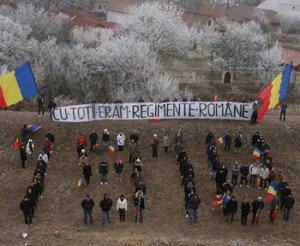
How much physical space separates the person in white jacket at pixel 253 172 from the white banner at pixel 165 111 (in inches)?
253

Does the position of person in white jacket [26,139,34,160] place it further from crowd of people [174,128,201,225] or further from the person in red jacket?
crowd of people [174,128,201,225]

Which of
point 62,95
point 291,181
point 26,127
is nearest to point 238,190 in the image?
point 291,181

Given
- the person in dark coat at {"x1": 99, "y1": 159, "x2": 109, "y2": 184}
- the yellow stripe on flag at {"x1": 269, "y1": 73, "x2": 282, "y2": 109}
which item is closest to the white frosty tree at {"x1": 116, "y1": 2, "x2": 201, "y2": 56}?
the yellow stripe on flag at {"x1": 269, "y1": 73, "x2": 282, "y2": 109}

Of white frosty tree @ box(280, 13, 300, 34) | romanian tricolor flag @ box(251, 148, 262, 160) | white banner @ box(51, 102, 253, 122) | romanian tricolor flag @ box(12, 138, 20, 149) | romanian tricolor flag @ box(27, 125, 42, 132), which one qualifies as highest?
white frosty tree @ box(280, 13, 300, 34)

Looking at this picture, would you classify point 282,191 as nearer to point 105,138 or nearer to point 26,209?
point 105,138

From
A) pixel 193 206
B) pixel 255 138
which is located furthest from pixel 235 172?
pixel 255 138

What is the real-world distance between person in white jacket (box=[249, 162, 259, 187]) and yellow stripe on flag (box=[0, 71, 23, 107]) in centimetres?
1193

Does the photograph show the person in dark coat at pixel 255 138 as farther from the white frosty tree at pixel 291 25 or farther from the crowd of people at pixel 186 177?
the white frosty tree at pixel 291 25

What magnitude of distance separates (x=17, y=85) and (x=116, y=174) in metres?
6.71

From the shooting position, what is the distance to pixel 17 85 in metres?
21.2

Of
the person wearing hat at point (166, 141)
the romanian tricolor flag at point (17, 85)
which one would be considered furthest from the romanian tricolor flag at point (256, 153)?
the romanian tricolor flag at point (17, 85)

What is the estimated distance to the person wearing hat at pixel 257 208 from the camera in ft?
53.2

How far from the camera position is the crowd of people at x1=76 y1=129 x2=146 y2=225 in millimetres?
16188

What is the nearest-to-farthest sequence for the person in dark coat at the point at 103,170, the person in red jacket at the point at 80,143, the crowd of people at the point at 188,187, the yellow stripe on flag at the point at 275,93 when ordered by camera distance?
the crowd of people at the point at 188,187 → the person in dark coat at the point at 103,170 → the yellow stripe on flag at the point at 275,93 → the person in red jacket at the point at 80,143
